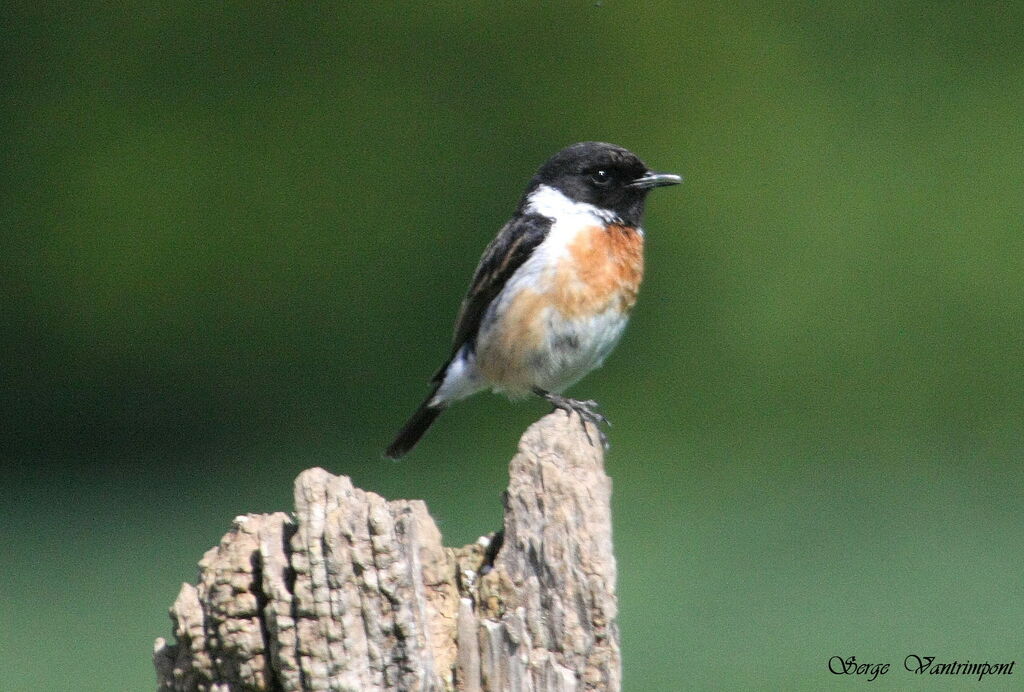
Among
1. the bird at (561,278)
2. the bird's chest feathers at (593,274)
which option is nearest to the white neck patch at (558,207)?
the bird at (561,278)

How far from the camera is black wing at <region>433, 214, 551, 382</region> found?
19.0 ft

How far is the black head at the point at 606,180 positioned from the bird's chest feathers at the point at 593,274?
0.19 metres

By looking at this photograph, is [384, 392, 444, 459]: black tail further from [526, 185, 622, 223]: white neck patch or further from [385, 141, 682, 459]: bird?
[526, 185, 622, 223]: white neck patch

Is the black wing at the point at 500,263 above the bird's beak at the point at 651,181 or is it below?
below

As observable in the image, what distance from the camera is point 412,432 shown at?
6.62 metres

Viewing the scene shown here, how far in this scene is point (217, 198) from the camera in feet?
41.5

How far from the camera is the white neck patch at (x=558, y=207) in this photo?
230 inches

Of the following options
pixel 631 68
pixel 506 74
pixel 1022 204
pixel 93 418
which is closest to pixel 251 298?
pixel 93 418

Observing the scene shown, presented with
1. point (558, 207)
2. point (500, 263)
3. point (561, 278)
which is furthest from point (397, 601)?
point (558, 207)

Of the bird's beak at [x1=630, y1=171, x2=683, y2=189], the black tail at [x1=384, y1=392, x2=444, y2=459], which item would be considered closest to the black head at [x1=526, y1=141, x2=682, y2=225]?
the bird's beak at [x1=630, y1=171, x2=683, y2=189]

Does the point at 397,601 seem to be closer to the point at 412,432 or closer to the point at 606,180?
the point at 606,180

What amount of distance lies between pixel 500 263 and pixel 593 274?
17.8 inches

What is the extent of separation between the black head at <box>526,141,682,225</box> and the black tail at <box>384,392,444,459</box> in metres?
1.29

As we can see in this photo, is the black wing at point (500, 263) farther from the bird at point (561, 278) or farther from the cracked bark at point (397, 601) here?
the cracked bark at point (397, 601)
